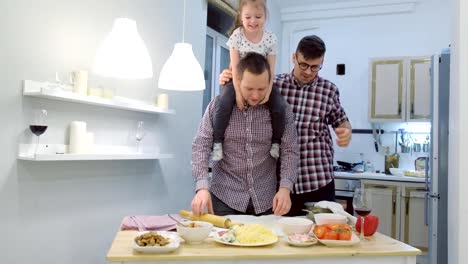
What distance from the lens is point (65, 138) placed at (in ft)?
7.09

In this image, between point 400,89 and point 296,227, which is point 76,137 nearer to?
point 296,227

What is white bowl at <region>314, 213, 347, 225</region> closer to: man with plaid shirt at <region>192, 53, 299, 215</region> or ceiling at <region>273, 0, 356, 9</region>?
man with plaid shirt at <region>192, 53, 299, 215</region>

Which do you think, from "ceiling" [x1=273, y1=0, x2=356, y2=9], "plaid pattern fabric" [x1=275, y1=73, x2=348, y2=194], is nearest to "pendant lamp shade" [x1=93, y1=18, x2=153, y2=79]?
"plaid pattern fabric" [x1=275, y1=73, x2=348, y2=194]

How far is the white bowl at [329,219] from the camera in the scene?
1627 mm

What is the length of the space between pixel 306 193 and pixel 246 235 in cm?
83

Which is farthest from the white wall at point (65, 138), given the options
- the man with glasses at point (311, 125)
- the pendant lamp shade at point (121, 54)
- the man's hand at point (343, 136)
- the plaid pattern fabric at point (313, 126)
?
the man's hand at point (343, 136)

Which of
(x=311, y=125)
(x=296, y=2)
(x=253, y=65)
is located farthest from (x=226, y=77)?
(x=296, y=2)

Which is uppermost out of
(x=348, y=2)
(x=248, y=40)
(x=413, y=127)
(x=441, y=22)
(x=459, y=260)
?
(x=348, y=2)

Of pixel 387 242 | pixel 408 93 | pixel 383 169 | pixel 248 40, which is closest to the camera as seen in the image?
pixel 387 242

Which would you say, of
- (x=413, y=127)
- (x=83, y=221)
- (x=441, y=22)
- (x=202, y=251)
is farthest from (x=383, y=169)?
(x=202, y=251)

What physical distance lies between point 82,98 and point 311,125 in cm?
122

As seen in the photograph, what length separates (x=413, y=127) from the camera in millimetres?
4688

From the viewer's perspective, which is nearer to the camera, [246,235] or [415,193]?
[246,235]

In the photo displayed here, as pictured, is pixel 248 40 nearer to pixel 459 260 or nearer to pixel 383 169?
pixel 459 260
